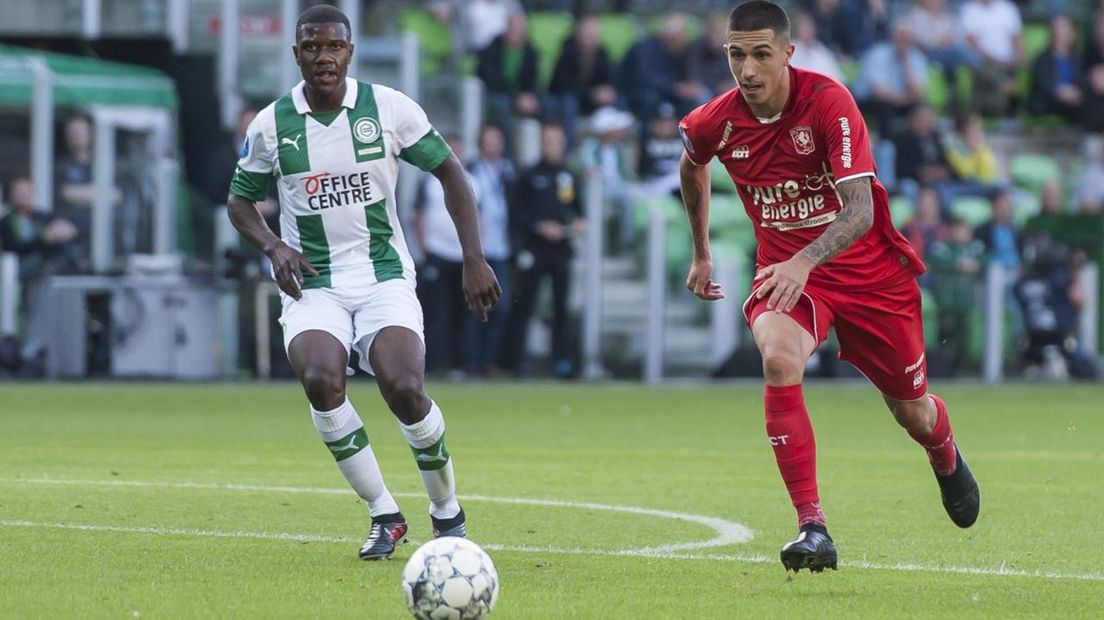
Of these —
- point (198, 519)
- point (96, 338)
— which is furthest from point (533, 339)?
point (198, 519)

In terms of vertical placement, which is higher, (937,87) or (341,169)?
(937,87)

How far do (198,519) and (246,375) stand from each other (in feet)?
37.4

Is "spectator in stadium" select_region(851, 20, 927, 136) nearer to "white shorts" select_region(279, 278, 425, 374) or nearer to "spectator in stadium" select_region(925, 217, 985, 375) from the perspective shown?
"spectator in stadium" select_region(925, 217, 985, 375)

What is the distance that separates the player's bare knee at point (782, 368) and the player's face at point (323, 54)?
2.04 m

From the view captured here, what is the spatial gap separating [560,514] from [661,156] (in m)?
12.8

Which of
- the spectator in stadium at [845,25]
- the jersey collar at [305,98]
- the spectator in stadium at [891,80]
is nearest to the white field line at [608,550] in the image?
the jersey collar at [305,98]

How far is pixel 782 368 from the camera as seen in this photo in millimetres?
7426

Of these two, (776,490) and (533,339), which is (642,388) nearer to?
(533,339)

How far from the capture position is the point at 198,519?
897cm

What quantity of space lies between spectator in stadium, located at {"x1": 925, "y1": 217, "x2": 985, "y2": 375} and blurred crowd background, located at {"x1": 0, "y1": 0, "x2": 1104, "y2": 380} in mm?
23

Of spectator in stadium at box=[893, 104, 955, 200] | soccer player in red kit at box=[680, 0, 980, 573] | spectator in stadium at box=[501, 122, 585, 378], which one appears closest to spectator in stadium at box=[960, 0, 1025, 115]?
spectator in stadium at box=[893, 104, 955, 200]

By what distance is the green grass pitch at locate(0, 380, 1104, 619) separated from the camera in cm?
676

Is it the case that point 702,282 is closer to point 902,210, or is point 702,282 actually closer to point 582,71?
point 902,210

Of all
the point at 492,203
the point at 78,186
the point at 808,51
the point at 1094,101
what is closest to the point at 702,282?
the point at 492,203
